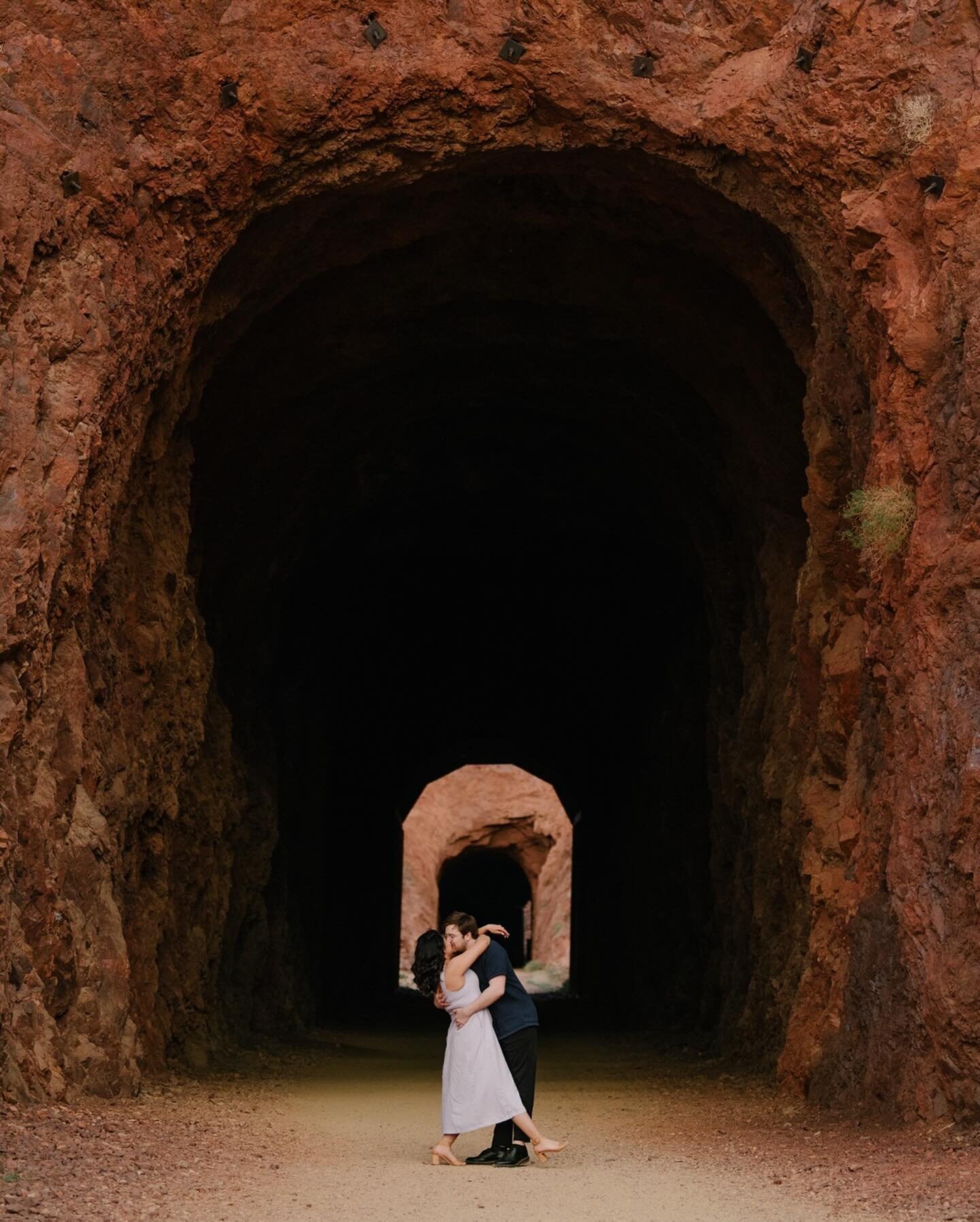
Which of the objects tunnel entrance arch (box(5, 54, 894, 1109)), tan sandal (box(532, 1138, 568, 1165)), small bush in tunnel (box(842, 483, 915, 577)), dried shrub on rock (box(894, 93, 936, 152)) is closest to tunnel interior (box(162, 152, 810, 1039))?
tunnel entrance arch (box(5, 54, 894, 1109))

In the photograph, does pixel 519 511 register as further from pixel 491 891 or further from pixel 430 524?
pixel 491 891

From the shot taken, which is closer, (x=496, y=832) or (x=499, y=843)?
(x=496, y=832)

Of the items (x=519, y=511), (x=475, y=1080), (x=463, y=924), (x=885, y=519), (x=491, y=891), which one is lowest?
(x=475, y=1080)

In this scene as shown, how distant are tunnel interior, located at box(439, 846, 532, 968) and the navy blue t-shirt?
32.5m

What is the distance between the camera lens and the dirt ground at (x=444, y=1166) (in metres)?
6.20

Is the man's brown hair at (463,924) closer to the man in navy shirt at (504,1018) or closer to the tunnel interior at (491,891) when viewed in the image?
the man in navy shirt at (504,1018)

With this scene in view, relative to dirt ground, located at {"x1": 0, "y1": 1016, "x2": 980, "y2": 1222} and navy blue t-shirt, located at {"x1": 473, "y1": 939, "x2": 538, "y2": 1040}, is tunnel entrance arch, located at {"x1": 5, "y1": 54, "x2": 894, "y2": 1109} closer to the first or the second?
dirt ground, located at {"x1": 0, "y1": 1016, "x2": 980, "y2": 1222}

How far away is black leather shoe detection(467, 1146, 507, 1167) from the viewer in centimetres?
766

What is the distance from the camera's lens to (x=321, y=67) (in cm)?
983

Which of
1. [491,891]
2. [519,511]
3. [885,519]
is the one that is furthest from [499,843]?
[885,519]

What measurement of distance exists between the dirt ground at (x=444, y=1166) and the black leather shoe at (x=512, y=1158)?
0.07 m

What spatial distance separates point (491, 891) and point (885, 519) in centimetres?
3708

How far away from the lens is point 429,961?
303 inches

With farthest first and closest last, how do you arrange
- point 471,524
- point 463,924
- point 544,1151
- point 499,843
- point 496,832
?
point 499,843, point 496,832, point 471,524, point 463,924, point 544,1151
